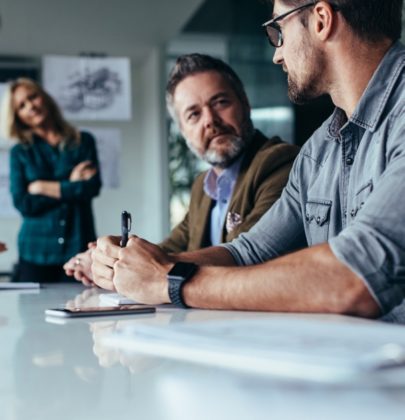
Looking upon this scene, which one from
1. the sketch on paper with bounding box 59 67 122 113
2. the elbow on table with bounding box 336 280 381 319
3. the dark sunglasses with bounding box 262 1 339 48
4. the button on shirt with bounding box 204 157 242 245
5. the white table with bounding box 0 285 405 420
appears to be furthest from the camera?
the sketch on paper with bounding box 59 67 122 113

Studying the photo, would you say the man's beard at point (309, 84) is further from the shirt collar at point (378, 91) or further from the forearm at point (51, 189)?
the forearm at point (51, 189)

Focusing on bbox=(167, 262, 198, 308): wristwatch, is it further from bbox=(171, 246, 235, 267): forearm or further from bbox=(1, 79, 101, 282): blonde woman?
bbox=(1, 79, 101, 282): blonde woman

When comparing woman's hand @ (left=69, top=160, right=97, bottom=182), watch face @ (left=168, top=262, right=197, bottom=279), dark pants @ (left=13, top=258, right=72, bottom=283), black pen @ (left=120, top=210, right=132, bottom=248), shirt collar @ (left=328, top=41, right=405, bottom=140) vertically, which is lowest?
dark pants @ (left=13, top=258, right=72, bottom=283)

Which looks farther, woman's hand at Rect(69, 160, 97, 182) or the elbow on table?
woman's hand at Rect(69, 160, 97, 182)

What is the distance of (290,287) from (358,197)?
1.28ft

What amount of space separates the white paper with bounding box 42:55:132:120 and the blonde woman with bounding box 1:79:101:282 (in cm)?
92

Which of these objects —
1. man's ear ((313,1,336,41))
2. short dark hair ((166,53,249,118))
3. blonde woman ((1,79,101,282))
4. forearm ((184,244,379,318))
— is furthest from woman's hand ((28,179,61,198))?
forearm ((184,244,379,318))

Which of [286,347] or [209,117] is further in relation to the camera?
[209,117]

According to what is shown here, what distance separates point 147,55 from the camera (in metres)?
5.13

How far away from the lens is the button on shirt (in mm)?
2461

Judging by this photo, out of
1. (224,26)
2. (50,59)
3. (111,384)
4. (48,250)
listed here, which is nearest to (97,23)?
(50,59)

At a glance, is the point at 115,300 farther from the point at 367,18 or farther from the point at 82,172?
the point at 82,172

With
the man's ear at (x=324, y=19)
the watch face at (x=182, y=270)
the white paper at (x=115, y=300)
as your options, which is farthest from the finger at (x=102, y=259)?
the man's ear at (x=324, y=19)

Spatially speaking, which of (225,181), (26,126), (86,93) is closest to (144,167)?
(86,93)
